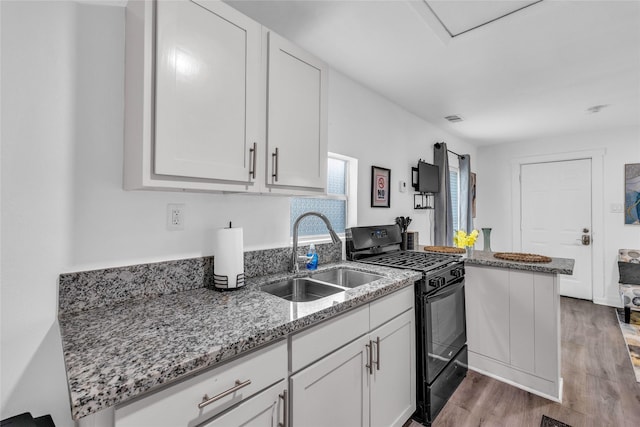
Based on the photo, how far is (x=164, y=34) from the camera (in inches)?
41.4

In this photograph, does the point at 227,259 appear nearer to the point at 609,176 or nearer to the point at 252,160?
the point at 252,160

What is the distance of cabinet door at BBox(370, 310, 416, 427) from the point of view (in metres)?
1.49

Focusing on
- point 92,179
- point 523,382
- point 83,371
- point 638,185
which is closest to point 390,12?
point 92,179

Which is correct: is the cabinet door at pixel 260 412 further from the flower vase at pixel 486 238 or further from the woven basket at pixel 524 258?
the flower vase at pixel 486 238

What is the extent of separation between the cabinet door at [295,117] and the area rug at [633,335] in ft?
9.64

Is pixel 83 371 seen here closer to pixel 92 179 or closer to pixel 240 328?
pixel 240 328

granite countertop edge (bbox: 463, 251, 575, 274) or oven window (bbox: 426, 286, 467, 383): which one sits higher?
granite countertop edge (bbox: 463, 251, 575, 274)

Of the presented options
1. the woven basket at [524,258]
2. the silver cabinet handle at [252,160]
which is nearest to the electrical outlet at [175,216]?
the silver cabinet handle at [252,160]

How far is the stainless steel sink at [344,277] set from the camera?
1874mm

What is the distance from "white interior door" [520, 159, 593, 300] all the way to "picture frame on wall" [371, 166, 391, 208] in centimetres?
319

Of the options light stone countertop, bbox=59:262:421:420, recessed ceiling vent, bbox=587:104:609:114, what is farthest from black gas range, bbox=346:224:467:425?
recessed ceiling vent, bbox=587:104:609:114

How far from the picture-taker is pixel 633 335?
3000 millimetres

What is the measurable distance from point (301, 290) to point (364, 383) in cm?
57

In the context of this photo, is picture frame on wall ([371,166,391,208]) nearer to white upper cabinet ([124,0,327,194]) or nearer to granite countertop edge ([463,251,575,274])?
granite countertop edge ([463,251,575,274])
